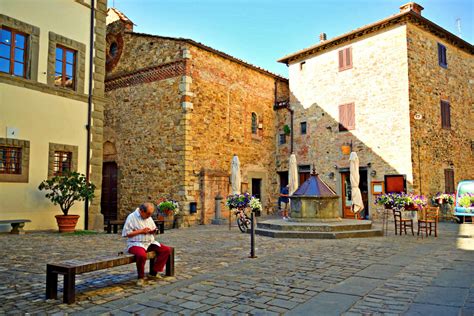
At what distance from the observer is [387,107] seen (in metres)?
16.2

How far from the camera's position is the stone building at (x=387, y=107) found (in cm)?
1576

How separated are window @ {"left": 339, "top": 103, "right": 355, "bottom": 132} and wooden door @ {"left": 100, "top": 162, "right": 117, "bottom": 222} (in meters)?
10.4

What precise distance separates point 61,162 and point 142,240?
789 centimetres

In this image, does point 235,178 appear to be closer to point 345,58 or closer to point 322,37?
point 345,58

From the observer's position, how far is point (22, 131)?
1070 centimetres

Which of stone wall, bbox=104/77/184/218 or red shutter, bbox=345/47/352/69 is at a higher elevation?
red shutter, bbox=345/47/352/69

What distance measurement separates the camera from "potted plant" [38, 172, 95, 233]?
35.5ft

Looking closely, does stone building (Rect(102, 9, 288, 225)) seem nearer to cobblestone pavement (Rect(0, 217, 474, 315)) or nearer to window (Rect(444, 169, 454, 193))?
cobblestone pavement (Rect(0, 217, 474, 315))

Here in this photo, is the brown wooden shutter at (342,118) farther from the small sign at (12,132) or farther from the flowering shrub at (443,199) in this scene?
the small sign at (12,132)

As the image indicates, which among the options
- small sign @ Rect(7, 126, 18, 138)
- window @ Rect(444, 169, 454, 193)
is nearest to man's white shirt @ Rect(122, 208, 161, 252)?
small sign @ Rect(7, 126, 18, 138)

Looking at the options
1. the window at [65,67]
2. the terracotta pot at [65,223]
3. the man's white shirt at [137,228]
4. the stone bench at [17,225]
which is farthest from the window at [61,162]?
the man's white shirt at [137,228]

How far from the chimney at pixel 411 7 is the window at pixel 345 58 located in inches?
105

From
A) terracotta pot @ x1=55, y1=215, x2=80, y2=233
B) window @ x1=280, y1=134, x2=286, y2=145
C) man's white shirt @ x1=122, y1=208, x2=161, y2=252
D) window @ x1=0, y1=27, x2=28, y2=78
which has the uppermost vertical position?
window @ x1=0, y1=27, x2=28, y2=78

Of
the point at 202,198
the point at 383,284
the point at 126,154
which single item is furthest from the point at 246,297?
the point at 126,154
